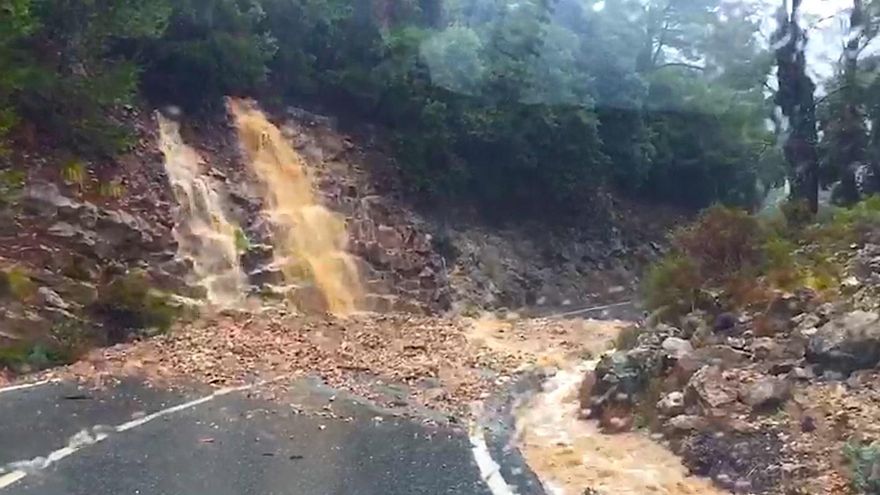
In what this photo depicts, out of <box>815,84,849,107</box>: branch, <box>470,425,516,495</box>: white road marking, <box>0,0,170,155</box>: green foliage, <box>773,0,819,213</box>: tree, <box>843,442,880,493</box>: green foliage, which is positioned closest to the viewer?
<box>843,442,880,493</box>: green foliage

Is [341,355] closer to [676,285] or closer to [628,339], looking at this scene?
[628,339]

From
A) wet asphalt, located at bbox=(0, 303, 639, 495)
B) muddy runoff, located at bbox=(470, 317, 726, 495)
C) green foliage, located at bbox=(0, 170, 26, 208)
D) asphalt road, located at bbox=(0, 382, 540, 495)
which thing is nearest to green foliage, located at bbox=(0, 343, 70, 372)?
wet asphalt, located at bbox=(0, 303, 639, 495)

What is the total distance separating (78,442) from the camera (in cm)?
750

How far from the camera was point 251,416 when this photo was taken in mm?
9008

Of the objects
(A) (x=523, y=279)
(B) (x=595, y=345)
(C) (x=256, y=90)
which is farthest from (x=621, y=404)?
(A) (x=523, y=279)

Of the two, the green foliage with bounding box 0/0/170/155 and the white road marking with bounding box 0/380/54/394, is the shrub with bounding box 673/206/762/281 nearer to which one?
the white road marking with bounding box 0/380/54/394

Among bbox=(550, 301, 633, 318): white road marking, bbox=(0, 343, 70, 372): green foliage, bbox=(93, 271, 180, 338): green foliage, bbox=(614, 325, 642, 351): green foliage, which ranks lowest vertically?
bbox=(614, 325, 642, 351): green foliage

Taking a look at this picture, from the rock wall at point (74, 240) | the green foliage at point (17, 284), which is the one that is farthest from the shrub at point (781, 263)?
the green foliage at point (17, 284)

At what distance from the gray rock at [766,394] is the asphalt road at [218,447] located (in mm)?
1962

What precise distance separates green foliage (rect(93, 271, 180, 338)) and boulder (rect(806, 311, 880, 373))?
9083mm

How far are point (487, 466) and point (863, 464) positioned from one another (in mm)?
2535

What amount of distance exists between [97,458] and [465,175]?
19.8m

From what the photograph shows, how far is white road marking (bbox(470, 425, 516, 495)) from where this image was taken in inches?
259

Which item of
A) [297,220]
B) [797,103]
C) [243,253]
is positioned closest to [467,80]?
[297,220]
